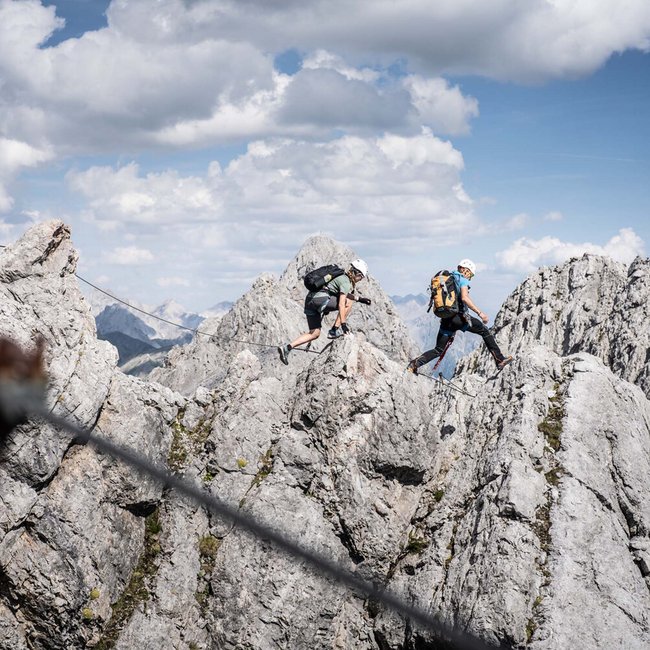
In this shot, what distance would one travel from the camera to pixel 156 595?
836 inches

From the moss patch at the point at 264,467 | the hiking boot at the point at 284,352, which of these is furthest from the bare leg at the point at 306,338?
the moss patch at the point at 264,467

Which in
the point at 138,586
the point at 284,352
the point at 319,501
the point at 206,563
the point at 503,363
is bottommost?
the point at 138,586

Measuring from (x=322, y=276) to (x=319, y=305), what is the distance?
1.18 metres

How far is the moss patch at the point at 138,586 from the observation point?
20.5 m

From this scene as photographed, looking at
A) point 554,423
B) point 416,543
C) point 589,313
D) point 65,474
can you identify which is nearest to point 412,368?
point 554,423

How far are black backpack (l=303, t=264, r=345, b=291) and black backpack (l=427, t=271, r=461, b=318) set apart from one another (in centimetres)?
377

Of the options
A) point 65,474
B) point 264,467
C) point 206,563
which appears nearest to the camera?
point 65,474

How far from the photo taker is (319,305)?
25000mm

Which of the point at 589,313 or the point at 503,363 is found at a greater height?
the point at 589,313

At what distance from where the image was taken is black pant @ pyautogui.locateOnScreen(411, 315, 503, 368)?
2475cm

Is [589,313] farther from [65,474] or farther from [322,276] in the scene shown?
[65,474]

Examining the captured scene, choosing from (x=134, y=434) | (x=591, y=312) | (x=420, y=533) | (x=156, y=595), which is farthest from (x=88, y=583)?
(x=591, y=312)

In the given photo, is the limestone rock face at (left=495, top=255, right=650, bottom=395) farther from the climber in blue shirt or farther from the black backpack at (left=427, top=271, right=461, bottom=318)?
the black backpack at (left=427, top=271, right=461, bottom=318)

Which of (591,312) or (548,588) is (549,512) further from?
(591,312)
